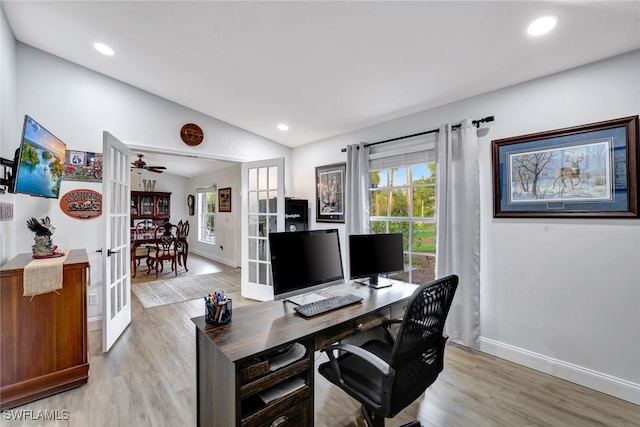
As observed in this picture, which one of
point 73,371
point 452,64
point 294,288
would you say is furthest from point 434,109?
point 73,371

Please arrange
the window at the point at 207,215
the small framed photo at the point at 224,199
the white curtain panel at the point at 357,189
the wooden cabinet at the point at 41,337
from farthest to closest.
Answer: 1. the window at the point at 207,215
2. the small framed photo at the point at 224,199
3. the white curtain panel at the point at 357,189
4. the wooden cabinet at the point at 41,337

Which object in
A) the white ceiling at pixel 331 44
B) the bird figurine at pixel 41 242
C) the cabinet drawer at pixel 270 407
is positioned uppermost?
the white ceiling at pixel 331 44

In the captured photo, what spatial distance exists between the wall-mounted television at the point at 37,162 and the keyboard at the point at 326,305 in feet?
→ 7.12

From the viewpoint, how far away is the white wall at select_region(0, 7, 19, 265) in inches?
86.4

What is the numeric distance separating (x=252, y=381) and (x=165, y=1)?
2.48 metres

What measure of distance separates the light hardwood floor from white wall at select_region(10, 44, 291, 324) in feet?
4.24

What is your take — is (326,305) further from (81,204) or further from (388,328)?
(81,204)

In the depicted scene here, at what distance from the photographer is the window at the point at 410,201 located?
3.06 metres

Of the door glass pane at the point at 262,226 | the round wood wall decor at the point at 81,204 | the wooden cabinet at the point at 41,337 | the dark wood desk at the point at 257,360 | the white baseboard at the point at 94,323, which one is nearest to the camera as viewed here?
the dark wood desk at the point at 257,360

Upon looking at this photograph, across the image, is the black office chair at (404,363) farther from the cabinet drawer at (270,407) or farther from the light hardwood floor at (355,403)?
the light hardwood floor at (355,403)

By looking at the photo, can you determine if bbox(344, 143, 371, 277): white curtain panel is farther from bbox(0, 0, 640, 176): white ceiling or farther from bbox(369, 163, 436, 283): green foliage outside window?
bbox(0, 0, 640, 176): white ceiling

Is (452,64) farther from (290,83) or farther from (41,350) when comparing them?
(41,350)

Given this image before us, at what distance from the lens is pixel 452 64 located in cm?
222

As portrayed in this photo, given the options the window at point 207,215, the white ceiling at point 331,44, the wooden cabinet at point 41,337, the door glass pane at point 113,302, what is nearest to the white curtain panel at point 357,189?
the white ceiling at point 331,44
